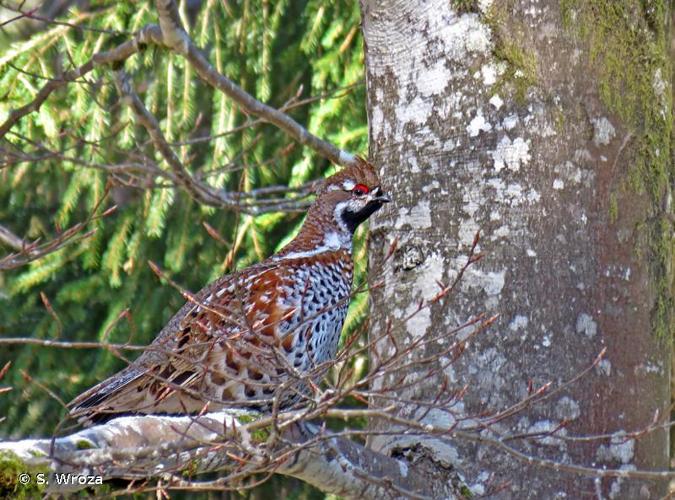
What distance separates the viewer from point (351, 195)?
165 inches

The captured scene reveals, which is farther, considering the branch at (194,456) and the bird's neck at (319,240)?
the bird's neck at (319,240)

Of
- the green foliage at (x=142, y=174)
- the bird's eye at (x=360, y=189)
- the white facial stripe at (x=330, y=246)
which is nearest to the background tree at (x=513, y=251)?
the bird's eye at (x=360, y=189)

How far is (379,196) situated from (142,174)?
2.02 m

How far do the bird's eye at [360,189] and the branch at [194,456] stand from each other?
3.95ft

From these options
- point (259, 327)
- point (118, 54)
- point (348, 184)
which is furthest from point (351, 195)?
point (118, 54)

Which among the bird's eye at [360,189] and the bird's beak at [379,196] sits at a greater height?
the bird's beak at [379,196]

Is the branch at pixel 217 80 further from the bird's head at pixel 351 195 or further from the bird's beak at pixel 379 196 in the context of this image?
the bird's beak at pixel 379 196

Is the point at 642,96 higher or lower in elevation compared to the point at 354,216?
higher

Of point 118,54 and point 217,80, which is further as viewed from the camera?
point 118,54

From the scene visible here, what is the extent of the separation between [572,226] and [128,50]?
6.22ft

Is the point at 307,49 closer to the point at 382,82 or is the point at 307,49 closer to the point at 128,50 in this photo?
the point at 128,50

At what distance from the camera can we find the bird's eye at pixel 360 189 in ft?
13.2

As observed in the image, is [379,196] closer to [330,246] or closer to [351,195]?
[351,195]

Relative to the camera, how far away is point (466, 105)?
11.1 ft
